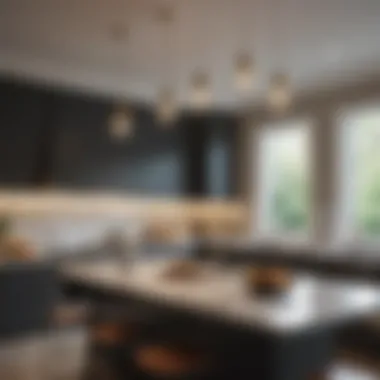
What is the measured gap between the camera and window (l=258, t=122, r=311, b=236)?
6.02 metres

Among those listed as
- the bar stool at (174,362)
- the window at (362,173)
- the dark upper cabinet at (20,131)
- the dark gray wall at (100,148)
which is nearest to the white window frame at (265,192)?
the dark gray wall at (100,148)

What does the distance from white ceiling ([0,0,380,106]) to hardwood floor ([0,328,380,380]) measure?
7.67ft

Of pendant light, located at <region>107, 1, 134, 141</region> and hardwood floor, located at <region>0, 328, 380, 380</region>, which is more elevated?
pendant light, located at <region>107, 1, 134, 141</region>

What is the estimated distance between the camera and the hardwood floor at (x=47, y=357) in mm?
3549

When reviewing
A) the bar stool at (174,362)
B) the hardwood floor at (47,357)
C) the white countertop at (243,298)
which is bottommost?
the hardwood floor at (47,357)

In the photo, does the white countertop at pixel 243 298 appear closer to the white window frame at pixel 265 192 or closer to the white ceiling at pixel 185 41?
the white ceiling at pixel 185 41

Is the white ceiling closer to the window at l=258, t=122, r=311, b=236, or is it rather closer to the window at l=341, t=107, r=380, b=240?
the window at l=341, t=107, r=380, b=240

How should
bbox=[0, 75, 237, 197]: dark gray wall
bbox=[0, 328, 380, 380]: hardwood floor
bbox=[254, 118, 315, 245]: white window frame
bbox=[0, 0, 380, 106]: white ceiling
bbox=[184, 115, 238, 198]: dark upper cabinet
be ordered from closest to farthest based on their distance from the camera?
bbox=[0, 0, 380, 106]: white ceiling < bbox=[0, 328, 380, 380]: hardwood floor < bbox=[0, 75, 237, 197]: dark gray wall < bbox=[254, 118, 315, 245]: white window frame < bbox=[184, 115, 238, 198]: dark upper cabinet

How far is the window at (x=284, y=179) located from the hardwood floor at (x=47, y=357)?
8.43ft

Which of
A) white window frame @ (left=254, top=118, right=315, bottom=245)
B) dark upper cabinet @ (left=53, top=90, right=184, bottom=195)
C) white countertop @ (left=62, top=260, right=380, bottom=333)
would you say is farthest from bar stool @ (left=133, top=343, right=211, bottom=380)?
white window frame @ (left=254, top=118, right=315, bottom=245)

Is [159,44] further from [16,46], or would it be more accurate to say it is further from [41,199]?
[41,199]

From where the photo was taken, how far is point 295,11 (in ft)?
11.2

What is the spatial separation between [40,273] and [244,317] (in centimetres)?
295

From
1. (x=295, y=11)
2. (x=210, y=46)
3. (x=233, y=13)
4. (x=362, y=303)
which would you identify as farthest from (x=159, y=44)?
(x=362, y=303)
